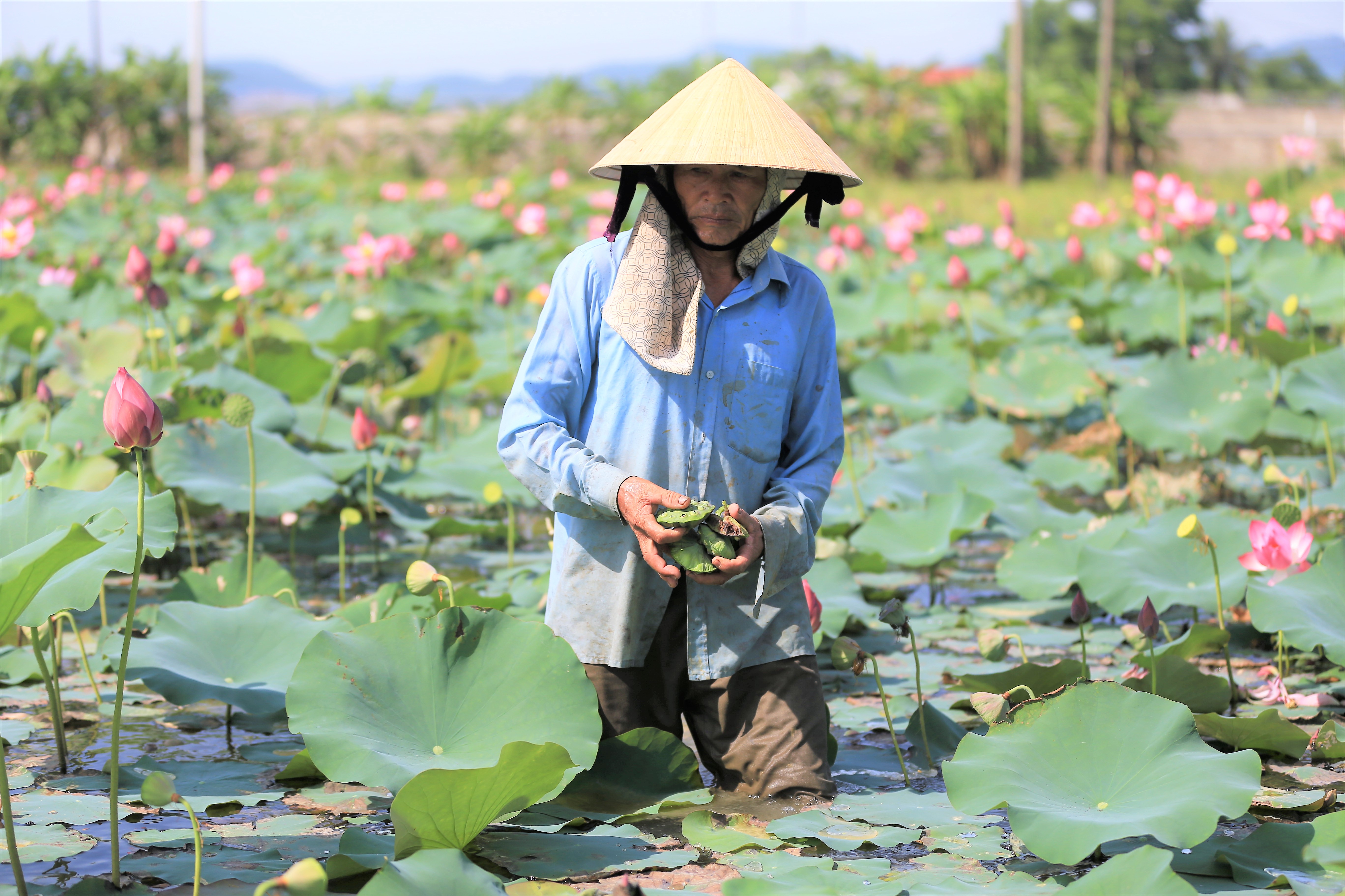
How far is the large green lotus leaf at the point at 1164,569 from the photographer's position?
2.87 m

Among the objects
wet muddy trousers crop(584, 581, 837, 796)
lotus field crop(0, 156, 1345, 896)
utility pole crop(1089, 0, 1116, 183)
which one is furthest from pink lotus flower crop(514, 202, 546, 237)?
utility pole crop(1089, 0, 1116, 183)

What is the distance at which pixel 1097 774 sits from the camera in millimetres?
1926

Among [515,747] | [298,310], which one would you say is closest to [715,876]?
[515,747]

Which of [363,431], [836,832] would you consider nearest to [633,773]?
[836,832]

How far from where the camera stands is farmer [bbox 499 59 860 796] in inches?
83.4

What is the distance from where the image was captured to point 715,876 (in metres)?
1.91

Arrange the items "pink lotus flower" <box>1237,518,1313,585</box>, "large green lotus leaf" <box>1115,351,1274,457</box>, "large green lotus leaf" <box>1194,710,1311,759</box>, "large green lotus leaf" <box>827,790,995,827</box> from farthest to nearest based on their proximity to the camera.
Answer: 1. "large green lotus leaf" <box>1115,351,1274,457</box>
2. "pink lotus flower" <box>1237,518,1313,585</box>
3. "large green lotus leaf" <box>1194,710,1311,759</box>
4. "large green lotus leaf" <box>827,790,995,827</box>

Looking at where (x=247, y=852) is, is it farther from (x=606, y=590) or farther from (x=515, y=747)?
(x=606, y=590)

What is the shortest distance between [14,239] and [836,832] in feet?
15.0

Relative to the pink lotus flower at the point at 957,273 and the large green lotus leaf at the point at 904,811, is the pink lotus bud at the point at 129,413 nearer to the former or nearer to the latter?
the large green lotus leaf at the point at 904,811

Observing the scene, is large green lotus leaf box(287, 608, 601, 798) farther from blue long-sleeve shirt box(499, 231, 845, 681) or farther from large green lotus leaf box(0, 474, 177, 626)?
large green lotus leaf box(0, 474, 177, 626)

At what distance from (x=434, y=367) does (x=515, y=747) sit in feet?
10.7

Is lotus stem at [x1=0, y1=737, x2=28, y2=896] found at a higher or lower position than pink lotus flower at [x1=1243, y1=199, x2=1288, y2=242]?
lower

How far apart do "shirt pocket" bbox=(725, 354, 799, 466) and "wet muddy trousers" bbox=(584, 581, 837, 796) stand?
28 cm
